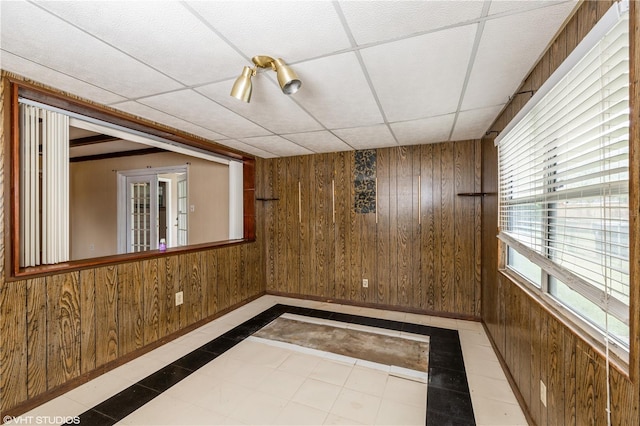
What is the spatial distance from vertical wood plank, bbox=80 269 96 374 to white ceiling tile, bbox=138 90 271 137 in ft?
4.86

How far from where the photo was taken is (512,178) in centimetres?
224

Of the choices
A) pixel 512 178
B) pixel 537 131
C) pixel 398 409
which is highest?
pixel 537 131

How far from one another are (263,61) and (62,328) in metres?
2.38

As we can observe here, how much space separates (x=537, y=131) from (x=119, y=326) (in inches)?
138

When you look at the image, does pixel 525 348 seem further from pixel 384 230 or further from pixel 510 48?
pixel 384 230

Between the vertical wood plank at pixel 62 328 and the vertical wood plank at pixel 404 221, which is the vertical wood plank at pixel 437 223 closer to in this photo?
the vertical wood plank at pixel 404 221

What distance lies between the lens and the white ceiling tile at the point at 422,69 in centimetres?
148

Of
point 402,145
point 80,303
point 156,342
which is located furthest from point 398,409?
point 402,145

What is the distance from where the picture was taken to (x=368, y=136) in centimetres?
325

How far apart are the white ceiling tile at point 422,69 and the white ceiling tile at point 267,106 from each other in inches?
27.9

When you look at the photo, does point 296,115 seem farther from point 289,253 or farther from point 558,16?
point 289,253

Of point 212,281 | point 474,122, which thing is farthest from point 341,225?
point 474,122

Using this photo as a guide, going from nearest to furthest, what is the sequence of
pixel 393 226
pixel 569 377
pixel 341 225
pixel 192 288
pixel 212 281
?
pixel 569 377 < pixel 192 288 < pixel 212 281 < pixel 393 226 < pixel 341 225

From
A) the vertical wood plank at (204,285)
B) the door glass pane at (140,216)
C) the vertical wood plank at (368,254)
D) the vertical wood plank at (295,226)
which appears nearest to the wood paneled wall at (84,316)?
the vertical wood plank at (204,285)
